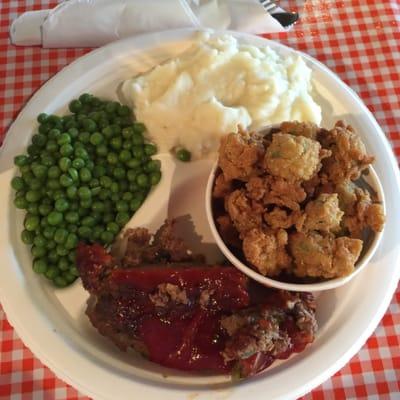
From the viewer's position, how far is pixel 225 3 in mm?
3293

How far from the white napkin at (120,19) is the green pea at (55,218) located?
132cm

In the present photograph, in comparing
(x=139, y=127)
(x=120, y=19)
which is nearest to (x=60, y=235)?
(x=139, y=127)

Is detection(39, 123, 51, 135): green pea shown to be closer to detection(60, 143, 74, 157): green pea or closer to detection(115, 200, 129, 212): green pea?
detection(60, 143, 74, 157): green pea

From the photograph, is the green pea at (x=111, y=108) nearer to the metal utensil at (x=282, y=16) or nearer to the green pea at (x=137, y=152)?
the green pea at (x=137, y=152)

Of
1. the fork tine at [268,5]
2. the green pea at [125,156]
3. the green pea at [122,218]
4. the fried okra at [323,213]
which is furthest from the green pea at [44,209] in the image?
the fork tine at [268,5]

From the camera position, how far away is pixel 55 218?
2.48 metres

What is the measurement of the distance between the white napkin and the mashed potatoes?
1.82 feet

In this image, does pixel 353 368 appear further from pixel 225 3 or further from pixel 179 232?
pixel 225 3

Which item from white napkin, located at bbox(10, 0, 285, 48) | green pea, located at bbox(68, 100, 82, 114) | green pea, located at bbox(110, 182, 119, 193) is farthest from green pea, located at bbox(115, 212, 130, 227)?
white napkin, located at bbox(10, 0, 285, 48)

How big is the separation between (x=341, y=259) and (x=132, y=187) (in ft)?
3.93

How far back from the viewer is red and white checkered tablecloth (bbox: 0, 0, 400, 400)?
248cm

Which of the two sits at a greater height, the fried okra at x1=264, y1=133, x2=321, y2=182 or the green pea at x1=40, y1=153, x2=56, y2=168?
the fried okra at x1=264, y1=133, x2=321, y2=182

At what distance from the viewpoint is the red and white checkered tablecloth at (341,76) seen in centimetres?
248

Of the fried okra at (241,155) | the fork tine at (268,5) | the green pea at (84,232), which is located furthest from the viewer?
the fork tine at (268,5)
